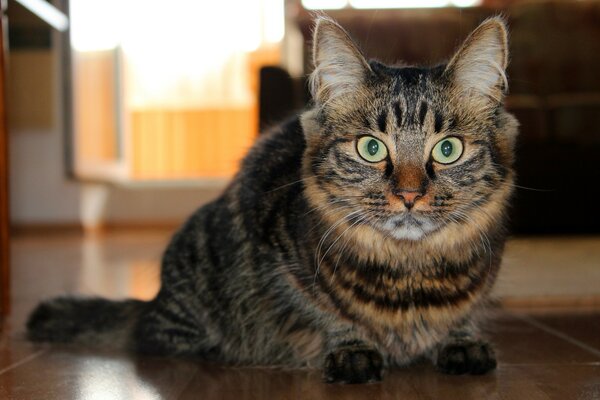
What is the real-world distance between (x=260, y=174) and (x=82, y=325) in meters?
0.61

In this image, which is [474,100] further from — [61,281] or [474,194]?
[61,281]

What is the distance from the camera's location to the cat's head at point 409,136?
1420mm

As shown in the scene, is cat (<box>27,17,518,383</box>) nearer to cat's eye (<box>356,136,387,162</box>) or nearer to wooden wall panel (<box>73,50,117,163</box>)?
cat's eye (<box>356,136,387,162</box>)

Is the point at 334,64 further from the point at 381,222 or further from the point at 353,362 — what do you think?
the point at 353,362

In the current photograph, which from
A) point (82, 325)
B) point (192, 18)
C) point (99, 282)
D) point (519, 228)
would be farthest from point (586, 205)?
point (192, 18)

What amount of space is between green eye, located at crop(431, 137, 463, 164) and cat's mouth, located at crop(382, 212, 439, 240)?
119 millimetres

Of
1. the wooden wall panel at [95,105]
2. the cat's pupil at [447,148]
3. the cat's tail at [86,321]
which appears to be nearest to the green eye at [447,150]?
the cat's pupil at [447,148]

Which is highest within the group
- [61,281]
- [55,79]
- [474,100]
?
[55,79]

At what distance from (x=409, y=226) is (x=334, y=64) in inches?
15.3

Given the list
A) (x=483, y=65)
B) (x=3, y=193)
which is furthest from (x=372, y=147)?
(x=3, y=193)

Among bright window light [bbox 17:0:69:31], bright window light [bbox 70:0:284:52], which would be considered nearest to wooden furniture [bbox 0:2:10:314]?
bright window light [bbox 17:0:69:31]

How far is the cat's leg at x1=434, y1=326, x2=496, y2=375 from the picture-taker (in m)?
1.55

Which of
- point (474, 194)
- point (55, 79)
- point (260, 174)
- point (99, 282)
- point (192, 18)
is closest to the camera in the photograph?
point (474, 194)

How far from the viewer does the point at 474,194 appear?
1.47 meters
